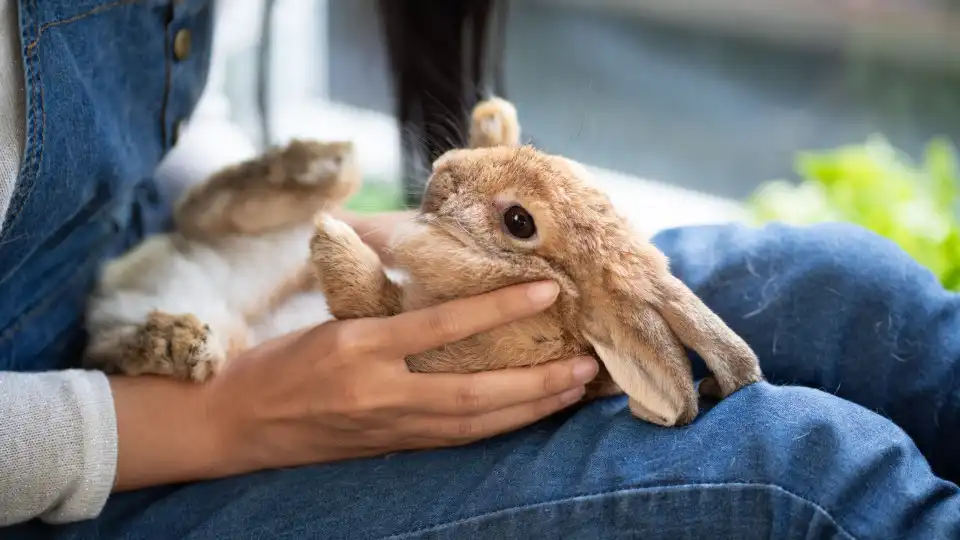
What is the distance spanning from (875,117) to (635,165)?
0.57 meters

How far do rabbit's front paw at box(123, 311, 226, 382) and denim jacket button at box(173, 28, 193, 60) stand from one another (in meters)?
0.33

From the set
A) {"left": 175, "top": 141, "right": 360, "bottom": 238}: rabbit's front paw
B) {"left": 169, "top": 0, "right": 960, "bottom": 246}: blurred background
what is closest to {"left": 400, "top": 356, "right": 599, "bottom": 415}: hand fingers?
{"left": 175, "top": 141, "right": 360, "bottom": 238}: rabbit's front paw

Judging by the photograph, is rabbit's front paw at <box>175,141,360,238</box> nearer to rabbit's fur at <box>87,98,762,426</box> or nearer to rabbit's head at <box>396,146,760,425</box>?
rabbit's fur at <box>87,98,762,426</box>

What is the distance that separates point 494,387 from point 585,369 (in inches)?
3.7

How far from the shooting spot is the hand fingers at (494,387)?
3.03ft

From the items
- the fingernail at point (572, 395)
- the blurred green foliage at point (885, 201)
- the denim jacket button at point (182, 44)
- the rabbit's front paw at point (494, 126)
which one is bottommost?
the fingernail at point (572, 395)

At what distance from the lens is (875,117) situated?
214 centimetres

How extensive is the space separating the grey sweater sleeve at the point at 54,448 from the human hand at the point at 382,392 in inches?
5.0

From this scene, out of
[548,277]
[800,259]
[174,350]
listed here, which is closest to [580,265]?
[548,277]

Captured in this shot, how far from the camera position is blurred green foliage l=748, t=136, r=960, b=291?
1.46 meters

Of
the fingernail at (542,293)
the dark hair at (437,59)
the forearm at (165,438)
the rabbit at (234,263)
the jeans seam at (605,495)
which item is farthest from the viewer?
the dark hair at (437,59)

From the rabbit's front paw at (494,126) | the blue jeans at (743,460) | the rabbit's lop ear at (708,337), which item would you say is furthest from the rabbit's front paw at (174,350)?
the rabbit's lop ear at (708,337)

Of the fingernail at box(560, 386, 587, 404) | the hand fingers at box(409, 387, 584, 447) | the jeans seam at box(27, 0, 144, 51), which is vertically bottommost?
the hand fingers at box(409, 387, 584, 447)

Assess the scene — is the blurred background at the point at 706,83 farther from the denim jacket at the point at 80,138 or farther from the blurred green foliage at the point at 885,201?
the denim jacket at the point at 80,138
